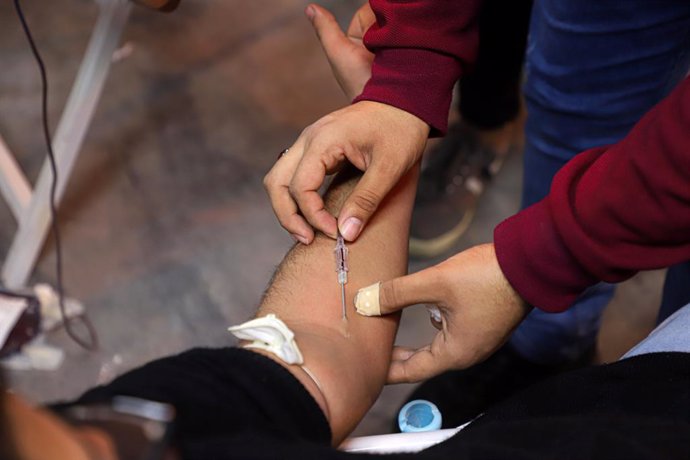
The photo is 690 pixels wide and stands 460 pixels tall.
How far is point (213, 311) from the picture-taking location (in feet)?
5.47

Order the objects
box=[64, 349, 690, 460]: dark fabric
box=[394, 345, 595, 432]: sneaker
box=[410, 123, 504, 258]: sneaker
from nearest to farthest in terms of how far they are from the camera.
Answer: box=[64, 349, 690, 460]: dark fabric → box=[394, 345, 595, 432]: sneaker → box=[410, 123, 504, 258]: sneaker

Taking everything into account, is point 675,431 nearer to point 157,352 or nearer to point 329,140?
point 329,140

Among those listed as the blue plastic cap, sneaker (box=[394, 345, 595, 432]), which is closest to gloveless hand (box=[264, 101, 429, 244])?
the blue plastic cap

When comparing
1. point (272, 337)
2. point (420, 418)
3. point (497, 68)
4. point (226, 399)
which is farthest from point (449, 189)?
point (226, 399)

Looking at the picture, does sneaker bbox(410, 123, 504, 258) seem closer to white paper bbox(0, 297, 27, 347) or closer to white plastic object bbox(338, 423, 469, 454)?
white paper bbox(0, 297, 27, 347)

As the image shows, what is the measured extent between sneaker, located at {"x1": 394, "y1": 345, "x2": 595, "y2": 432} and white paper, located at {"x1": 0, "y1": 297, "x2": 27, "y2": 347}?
81cm

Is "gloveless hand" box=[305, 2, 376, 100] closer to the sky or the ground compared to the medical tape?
closer to the sky

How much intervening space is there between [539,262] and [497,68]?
0.98 meters

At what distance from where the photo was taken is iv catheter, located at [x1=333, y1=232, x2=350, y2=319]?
90 cm

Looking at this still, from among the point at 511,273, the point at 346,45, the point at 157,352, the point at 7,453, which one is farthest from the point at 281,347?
Answer: the point at 157,352

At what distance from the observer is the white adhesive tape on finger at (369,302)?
34.7 inches

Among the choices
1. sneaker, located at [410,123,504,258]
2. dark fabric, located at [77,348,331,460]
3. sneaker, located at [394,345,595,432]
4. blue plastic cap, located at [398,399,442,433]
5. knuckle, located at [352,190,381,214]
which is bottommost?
sneaker, located at [394,345,595,432]

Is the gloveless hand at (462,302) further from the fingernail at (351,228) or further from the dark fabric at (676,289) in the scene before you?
the dark fabric at (676,289)

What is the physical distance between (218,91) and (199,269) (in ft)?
1.87
